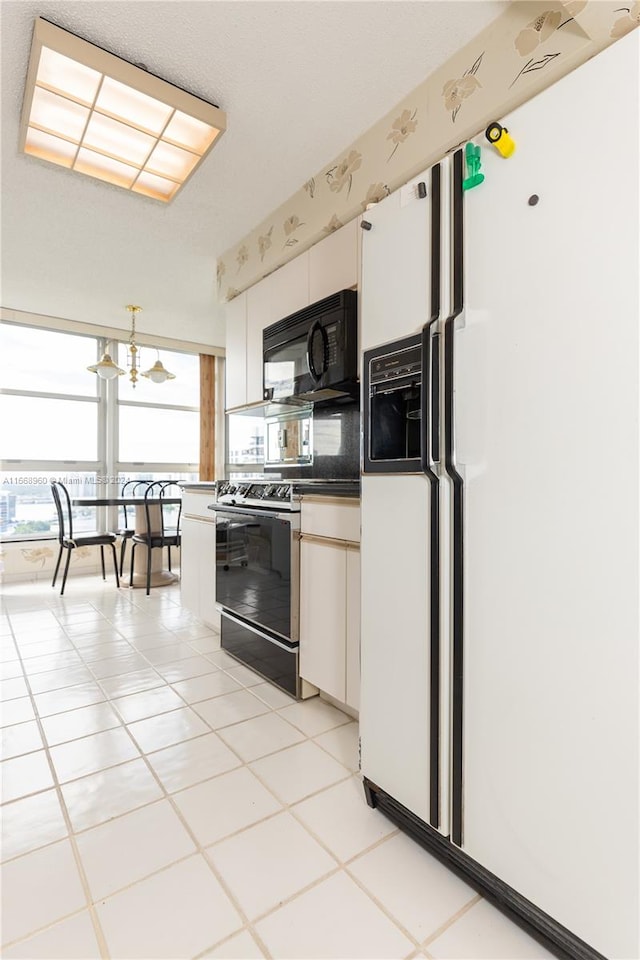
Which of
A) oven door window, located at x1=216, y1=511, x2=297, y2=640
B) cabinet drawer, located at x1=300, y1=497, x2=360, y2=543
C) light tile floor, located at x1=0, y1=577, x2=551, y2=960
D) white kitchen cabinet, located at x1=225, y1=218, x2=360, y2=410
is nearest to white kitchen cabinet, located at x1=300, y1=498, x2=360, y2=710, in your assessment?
cabinet drawer, located at x1=300, y1=497, x2=360, y2=543

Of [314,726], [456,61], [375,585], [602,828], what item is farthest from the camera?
[314,726]

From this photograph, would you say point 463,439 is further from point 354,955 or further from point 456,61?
point 456,61

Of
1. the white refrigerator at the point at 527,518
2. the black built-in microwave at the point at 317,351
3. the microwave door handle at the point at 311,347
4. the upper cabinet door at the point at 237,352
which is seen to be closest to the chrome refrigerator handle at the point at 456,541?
the white refrigerator at the point at 527,518

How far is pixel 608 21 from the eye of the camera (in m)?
→ 1.27

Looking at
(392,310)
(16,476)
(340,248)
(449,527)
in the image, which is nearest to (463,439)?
(449,527)

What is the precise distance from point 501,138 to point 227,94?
1.36 m

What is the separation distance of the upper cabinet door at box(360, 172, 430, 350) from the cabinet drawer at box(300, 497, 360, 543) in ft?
2.12

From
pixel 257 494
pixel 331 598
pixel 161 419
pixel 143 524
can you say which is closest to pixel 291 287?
pixel 257 494

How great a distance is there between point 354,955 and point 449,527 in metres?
0.93

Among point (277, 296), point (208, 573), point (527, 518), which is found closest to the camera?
point (527, 518)

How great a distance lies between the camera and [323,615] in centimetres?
197

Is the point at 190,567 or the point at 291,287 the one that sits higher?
the point at 291,287

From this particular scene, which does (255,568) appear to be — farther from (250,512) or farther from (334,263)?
(334,263)

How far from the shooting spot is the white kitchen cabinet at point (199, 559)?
2.95 m
